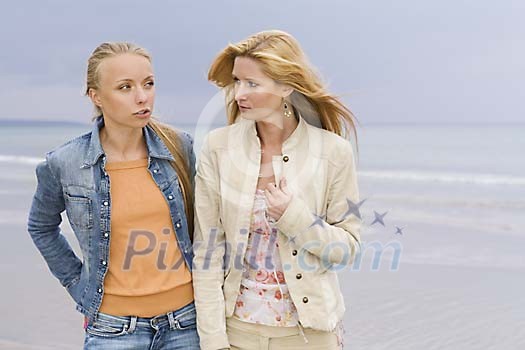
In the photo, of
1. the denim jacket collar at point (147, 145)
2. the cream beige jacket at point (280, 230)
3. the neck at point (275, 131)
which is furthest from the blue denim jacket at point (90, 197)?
the neck at point (275, 131)

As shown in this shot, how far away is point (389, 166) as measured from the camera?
649 inches

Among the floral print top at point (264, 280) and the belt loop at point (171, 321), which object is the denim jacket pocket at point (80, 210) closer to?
the belt loop at point (171, 321)

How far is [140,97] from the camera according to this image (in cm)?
232

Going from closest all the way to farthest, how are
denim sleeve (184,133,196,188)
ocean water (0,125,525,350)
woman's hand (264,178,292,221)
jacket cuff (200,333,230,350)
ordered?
woman's hand (264,178,292,221) < jacket cuff (200,333,230,350) < denim sleeve (184,133,196,188) < ocean water (0,125,525,350)

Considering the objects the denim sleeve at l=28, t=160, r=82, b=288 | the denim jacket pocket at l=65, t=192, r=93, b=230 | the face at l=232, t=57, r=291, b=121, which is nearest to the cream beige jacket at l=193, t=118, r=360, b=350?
the face at l=232, t=57, r=291, b=121

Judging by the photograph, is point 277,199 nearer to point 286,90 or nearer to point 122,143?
point 286,90

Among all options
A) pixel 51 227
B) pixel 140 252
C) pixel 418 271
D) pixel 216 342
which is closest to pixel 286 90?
pixel 140 252

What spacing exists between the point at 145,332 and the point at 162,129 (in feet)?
2.31

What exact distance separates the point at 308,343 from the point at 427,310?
9.34 ft

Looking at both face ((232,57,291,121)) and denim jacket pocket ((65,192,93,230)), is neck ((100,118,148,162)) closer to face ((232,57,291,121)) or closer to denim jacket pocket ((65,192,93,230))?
denim jacket pocket ((65,192,93,230))

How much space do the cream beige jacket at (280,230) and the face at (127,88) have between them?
0.25 meters

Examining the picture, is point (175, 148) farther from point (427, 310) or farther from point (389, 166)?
point (389, 166)

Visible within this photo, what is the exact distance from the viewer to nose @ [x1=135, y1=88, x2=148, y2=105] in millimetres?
2324

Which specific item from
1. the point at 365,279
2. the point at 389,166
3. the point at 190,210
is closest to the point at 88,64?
the point at 190,210
